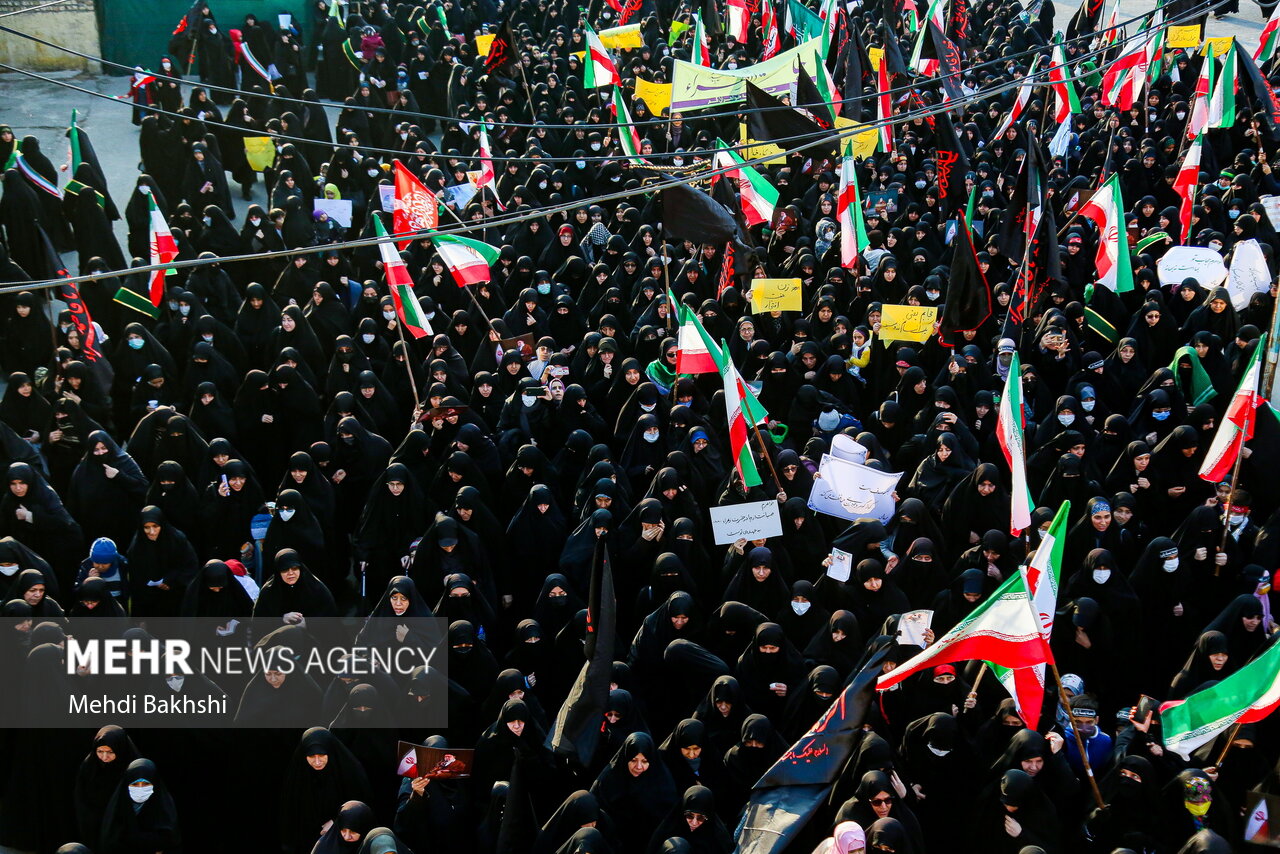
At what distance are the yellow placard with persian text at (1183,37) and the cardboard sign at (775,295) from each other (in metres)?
8.17

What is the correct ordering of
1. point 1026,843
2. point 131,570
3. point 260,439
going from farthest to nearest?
point 260,439, point 131,570, point 1026,843

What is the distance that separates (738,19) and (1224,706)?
11883 mm

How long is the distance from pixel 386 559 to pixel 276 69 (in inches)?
453

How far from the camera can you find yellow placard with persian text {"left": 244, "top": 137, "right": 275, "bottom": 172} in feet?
44.4

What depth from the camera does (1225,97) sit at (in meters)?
11.7

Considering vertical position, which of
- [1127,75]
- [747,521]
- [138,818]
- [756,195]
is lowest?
[138,818]

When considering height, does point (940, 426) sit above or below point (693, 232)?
below

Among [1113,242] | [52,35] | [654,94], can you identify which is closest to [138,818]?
[1113,242]

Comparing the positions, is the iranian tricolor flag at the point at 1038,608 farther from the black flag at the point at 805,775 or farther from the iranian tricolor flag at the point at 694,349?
the iranian tricolor flag at the point at 694,349

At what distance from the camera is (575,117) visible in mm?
14523

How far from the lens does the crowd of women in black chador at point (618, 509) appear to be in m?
5.29

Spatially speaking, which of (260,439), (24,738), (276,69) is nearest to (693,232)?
(260,439)

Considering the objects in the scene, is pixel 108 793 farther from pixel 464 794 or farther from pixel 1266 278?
pixel 1266 278

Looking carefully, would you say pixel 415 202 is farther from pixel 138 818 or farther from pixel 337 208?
pixel 138 818
